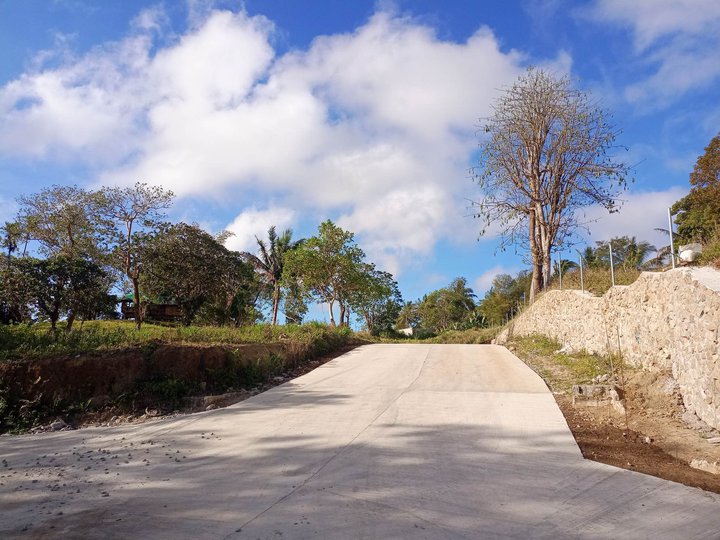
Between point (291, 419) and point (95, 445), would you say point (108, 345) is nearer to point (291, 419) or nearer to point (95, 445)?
point (95, 445)

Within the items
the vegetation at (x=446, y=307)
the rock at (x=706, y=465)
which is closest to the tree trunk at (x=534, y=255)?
the rock at (x=706, y=465)

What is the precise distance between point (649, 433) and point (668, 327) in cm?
213

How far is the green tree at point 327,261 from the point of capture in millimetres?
30825

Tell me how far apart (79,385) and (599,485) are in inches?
344

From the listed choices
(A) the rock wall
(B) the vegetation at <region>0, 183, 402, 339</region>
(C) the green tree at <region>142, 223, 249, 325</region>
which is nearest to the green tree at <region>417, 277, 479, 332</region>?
(B) the vegetation at <region>0, 183, 402, 339</region>

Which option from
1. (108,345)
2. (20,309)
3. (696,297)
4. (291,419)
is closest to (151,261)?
(20,309)

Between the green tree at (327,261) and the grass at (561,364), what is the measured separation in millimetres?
16170

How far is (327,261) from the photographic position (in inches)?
1228

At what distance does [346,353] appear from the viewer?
17.5m

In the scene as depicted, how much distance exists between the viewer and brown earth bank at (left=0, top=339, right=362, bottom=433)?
8.81 meters

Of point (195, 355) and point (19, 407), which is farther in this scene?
point (195, 355)

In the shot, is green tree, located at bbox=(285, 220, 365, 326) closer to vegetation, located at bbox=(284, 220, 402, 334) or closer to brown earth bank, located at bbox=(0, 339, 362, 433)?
vegetation, located at bbox=(284, 220, 402, 334)

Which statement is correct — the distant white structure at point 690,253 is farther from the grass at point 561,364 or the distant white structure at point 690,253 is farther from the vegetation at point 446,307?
the vegetation at point 446,307

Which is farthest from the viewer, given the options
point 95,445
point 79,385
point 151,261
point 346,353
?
point 151,261
